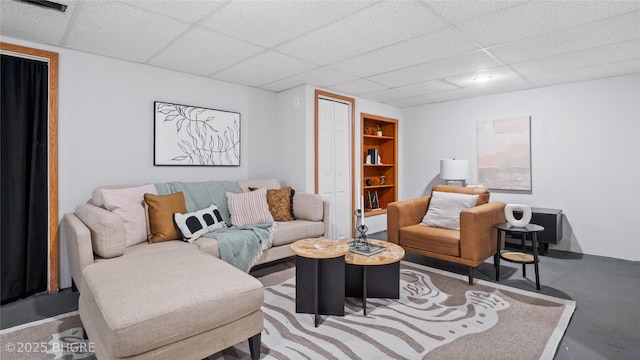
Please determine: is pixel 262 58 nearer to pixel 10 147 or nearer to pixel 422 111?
pixel 10 147

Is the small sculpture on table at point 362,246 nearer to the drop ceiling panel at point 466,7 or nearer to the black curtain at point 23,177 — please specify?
the drop ceiling panel at point 466,7

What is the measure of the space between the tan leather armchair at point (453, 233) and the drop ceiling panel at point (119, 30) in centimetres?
275

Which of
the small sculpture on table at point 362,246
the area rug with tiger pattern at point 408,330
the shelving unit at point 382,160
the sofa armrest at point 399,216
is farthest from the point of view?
the shelving unit at point 382,160

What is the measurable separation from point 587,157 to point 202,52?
4729 mm

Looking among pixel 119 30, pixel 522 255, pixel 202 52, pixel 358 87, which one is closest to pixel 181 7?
pixel 119 30

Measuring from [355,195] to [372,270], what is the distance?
2.33 m

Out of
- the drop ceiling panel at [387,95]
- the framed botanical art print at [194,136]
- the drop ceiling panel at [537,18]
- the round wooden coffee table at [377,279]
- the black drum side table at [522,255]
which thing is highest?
the drop ceiling panel at [387,95]

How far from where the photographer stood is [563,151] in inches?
165

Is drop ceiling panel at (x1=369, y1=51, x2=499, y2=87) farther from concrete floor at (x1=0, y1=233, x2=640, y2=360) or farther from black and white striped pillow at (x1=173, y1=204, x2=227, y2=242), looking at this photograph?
black and white striped pillow at (x1=173, y1=204, x2=227, y2=242)

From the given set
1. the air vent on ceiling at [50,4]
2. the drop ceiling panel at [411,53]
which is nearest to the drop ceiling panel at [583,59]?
the drop ceiling panel at [411,53]

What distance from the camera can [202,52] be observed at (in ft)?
9.83

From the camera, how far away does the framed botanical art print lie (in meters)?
3.48

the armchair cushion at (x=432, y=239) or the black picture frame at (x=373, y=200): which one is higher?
the black picture frame at (x=373, y=200)

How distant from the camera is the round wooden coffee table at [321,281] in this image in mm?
2305
